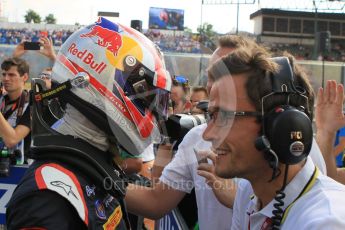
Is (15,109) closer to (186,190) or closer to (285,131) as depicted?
(186,190)

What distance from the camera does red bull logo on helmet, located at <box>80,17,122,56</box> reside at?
1.74 metres

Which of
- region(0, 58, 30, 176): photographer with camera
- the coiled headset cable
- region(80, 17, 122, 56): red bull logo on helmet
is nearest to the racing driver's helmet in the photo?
region(80, 17, 122, 56): red bull logo on helmet

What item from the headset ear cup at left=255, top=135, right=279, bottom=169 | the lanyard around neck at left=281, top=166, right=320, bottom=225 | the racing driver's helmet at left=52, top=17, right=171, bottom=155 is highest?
the racing driver's helmet at left=52, top=17, right=171, bottom=155

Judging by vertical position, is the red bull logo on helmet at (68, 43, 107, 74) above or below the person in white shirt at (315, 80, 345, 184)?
above

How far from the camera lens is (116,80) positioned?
5.61 feet

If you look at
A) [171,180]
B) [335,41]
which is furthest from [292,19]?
[171,180]

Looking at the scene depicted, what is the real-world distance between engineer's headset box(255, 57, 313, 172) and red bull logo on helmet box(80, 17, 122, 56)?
2.03ft

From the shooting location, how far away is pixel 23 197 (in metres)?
1.27

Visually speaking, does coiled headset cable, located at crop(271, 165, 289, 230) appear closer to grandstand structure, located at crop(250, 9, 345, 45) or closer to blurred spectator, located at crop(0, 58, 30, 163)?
blurred spectator, located at crop(0, 58, 30, 163)

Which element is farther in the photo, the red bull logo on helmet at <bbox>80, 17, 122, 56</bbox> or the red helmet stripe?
the red bull logo on helmet at <bbox>80, 17, 122, 56</bbox>

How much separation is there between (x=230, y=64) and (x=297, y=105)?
0.97ft

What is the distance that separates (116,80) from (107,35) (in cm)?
20

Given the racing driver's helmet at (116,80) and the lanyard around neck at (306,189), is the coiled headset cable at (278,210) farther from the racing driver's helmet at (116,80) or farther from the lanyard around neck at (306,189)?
the racing driver's helmet at (116,80)

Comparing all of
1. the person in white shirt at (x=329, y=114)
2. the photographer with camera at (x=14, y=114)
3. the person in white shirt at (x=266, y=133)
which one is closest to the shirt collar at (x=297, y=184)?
the person in white shirt at (x=266, y=133)
